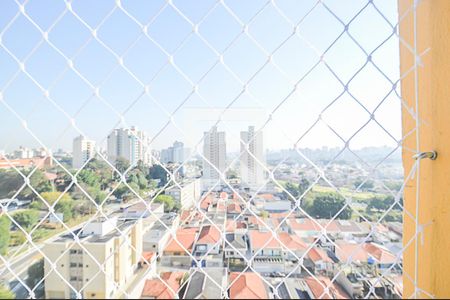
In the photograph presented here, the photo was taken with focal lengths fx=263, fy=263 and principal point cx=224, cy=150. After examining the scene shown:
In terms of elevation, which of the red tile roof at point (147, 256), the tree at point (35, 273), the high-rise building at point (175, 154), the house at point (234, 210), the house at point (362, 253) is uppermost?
the high-rise building at point (175, 154)

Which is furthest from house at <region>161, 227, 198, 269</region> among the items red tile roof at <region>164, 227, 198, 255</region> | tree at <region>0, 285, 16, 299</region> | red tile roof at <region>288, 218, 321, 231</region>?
tree at <region>0, 285, 16, 299</region>

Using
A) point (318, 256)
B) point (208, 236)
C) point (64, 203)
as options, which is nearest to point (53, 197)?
point (64, 203)

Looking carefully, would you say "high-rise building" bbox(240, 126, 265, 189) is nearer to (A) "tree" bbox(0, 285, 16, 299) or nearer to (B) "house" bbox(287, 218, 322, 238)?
(B) "house" bbox(287, 218, 322, 238)

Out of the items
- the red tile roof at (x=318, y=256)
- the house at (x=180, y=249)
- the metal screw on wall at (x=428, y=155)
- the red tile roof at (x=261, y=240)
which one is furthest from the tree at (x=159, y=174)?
the metal screw on wall at (x=428, y=155)

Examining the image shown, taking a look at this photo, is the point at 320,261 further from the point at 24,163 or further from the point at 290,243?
the point at 24,163

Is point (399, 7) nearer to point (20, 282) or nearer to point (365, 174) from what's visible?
point (365, 174)

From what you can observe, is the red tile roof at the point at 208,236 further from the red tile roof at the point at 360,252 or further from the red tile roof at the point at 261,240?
the red tile roof at the point at 360,252
